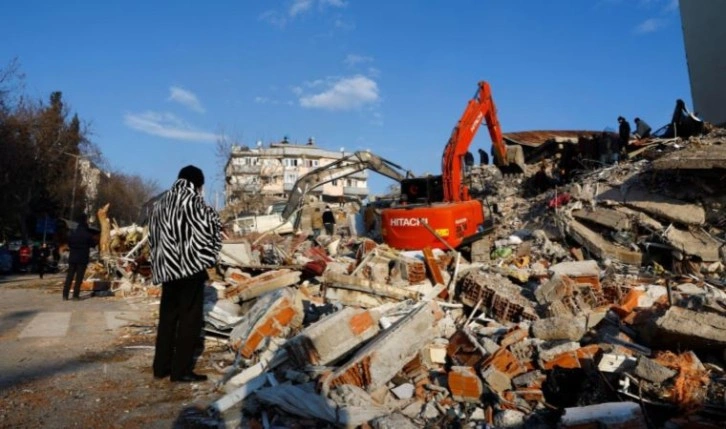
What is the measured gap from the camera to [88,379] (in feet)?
13.8

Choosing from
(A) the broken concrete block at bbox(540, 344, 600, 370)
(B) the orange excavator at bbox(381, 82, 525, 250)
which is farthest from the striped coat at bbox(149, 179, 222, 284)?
(B) the orange excavator at bbox(381, 82, 525, 250)

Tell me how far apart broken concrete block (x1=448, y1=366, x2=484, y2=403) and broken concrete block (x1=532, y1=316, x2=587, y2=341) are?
1.20 m

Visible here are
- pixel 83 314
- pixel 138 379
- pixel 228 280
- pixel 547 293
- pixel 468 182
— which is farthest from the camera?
pixel 468 182

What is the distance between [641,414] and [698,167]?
8668 millimetres

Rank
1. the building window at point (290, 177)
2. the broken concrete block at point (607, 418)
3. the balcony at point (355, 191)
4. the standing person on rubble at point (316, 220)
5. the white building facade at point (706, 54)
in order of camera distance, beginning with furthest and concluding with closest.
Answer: the balcony at point (355, 191), the building window at point (290, 177), the standing person on rubble at point (316, 220), the white building facade at point (706, 54), the broken concrete block at point (607, 418)

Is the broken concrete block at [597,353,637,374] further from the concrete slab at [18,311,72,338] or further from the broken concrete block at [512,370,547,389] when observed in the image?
the concrete slab at [18,311,72,338]

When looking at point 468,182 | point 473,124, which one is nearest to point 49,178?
point 468,182

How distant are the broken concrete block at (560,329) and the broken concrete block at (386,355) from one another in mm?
1129

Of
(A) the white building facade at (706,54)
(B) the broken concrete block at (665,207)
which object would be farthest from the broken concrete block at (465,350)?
(A) the white building facade at (706,54)

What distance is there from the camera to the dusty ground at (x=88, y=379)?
11.2 ft

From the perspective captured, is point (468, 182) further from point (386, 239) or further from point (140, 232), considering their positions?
point (140, 232)

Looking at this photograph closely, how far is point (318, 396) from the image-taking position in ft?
11.7

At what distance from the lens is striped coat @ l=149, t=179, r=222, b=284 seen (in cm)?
420

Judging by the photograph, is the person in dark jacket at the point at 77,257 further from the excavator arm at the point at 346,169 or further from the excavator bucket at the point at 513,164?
the excavator bucket at the point at 513,164
